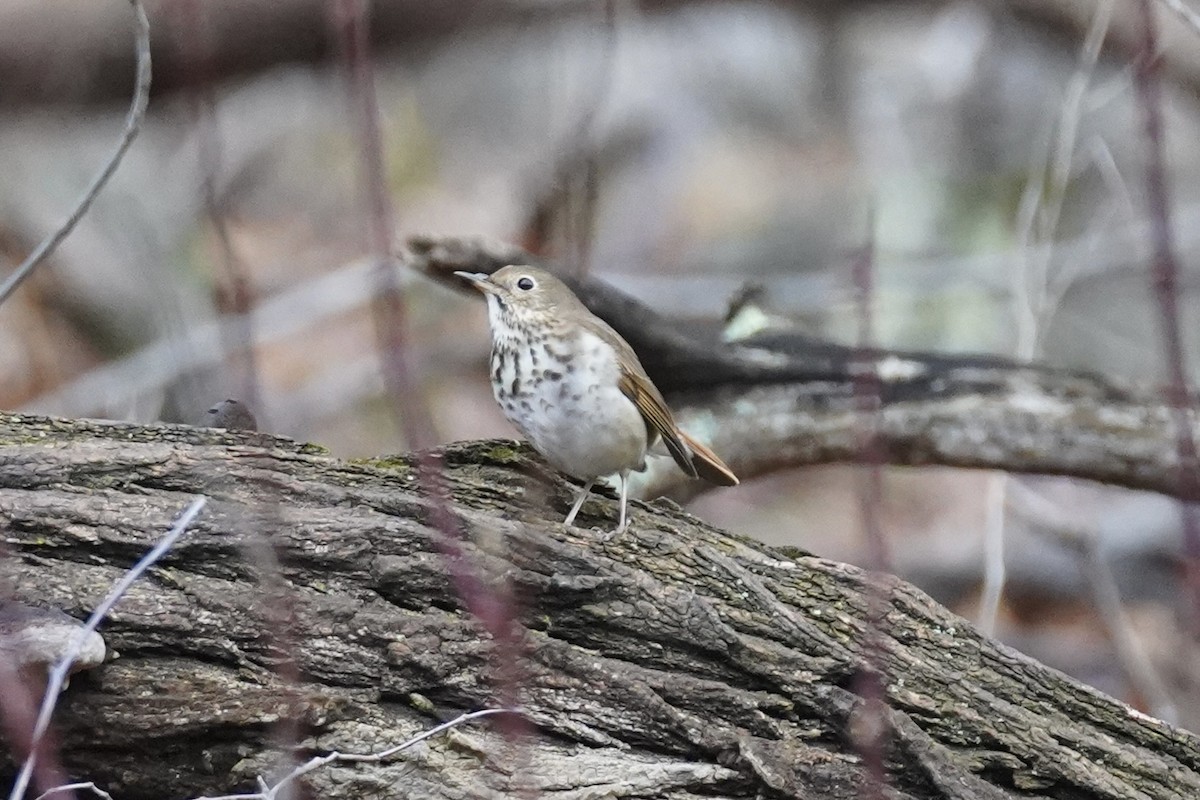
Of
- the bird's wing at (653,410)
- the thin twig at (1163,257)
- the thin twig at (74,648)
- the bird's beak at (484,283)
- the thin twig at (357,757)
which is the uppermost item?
the thin twig at (1163,257)

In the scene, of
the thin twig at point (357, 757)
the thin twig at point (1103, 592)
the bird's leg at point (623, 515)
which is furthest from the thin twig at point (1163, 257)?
the thin twig at point (1103, 592)

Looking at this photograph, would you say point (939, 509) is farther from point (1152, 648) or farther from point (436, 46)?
point (436, 46)

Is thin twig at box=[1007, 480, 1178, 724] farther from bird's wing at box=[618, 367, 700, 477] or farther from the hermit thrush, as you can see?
the hermit thrush

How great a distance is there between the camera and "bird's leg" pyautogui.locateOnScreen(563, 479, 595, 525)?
3.65 m

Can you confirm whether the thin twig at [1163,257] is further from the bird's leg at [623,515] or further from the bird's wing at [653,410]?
the bird's wing at [653,410]

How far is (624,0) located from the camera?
7.58 meters

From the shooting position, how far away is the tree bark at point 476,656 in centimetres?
295

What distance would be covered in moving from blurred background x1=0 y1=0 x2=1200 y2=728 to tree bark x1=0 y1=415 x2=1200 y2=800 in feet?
7.61

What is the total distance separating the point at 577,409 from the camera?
366cm

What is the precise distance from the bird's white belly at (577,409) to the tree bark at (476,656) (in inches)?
10.0

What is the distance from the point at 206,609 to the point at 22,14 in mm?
4845

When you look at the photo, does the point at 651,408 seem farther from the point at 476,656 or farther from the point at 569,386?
the point at 476,656

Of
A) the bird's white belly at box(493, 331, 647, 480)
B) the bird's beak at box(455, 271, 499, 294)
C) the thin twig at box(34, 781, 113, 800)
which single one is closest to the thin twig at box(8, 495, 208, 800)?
the thin twig at box(34, 781, 113, 800)

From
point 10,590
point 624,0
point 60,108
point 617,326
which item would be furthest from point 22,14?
point 10,590
